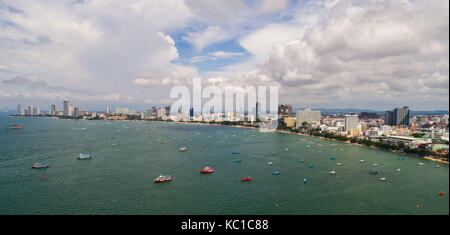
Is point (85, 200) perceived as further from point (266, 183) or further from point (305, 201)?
point (305, 201)

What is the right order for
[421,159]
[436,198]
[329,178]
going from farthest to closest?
[421,159] < [329,178] < [436,198]

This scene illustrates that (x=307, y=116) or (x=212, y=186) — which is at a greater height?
(x=307, y=116)

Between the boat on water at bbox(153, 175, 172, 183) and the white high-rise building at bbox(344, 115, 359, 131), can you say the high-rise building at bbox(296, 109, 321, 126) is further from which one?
the boat on water at bbox(153, 175, 172, 183)

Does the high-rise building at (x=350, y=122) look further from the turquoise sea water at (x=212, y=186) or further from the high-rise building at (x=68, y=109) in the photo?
the high-rise building at (x=68, y=109)

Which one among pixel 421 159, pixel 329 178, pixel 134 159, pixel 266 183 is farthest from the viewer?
pixel 421 159

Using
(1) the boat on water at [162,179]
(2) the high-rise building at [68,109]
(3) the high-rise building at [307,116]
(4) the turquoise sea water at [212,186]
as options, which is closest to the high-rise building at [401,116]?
(3) the high-rise building at [307,116]

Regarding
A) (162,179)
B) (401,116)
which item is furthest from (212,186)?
(401,116)

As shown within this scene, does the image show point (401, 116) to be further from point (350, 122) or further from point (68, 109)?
point (68, 109)

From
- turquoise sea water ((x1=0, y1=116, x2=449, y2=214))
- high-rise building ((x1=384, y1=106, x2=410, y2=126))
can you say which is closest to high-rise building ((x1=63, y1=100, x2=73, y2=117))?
turquoise sea water ((x1=0, y1=116, x2=449, y2=214))
